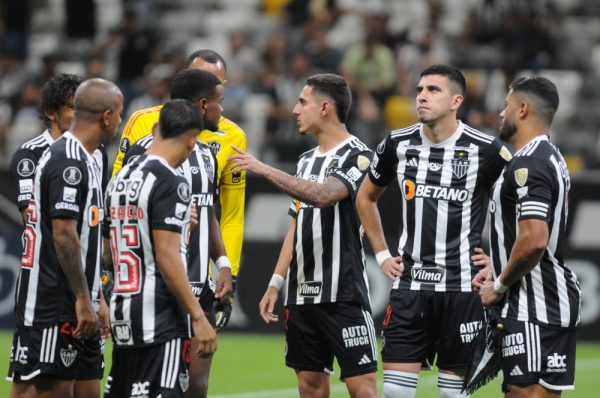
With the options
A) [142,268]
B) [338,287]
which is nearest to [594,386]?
[338,287]

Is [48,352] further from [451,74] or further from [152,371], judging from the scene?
[451,74]

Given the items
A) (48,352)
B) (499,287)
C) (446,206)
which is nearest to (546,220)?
(499,287)

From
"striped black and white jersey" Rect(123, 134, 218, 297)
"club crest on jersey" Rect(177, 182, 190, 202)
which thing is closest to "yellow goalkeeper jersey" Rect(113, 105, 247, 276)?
"striped black and white jersey" Rect(123, 134, 218, 297)

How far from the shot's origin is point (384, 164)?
816cm

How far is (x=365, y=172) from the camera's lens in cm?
820

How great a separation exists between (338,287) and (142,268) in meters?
1.95

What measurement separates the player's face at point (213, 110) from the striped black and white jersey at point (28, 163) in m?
0.86

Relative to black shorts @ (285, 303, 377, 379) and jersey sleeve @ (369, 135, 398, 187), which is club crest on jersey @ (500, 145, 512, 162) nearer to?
jersey sleeve @ (369, 135, 398, 187)

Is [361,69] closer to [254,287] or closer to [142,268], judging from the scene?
[254,287]

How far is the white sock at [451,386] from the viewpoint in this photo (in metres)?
7.79

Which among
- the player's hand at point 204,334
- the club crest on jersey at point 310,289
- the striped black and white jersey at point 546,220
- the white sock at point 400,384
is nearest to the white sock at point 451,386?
the white sock at point 400,384

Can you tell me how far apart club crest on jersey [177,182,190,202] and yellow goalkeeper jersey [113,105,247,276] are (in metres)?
1.69

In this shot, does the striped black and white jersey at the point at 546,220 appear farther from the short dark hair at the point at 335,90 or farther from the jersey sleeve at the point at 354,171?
the short dark hair at the point at 335,90

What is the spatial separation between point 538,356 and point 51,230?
303cm
